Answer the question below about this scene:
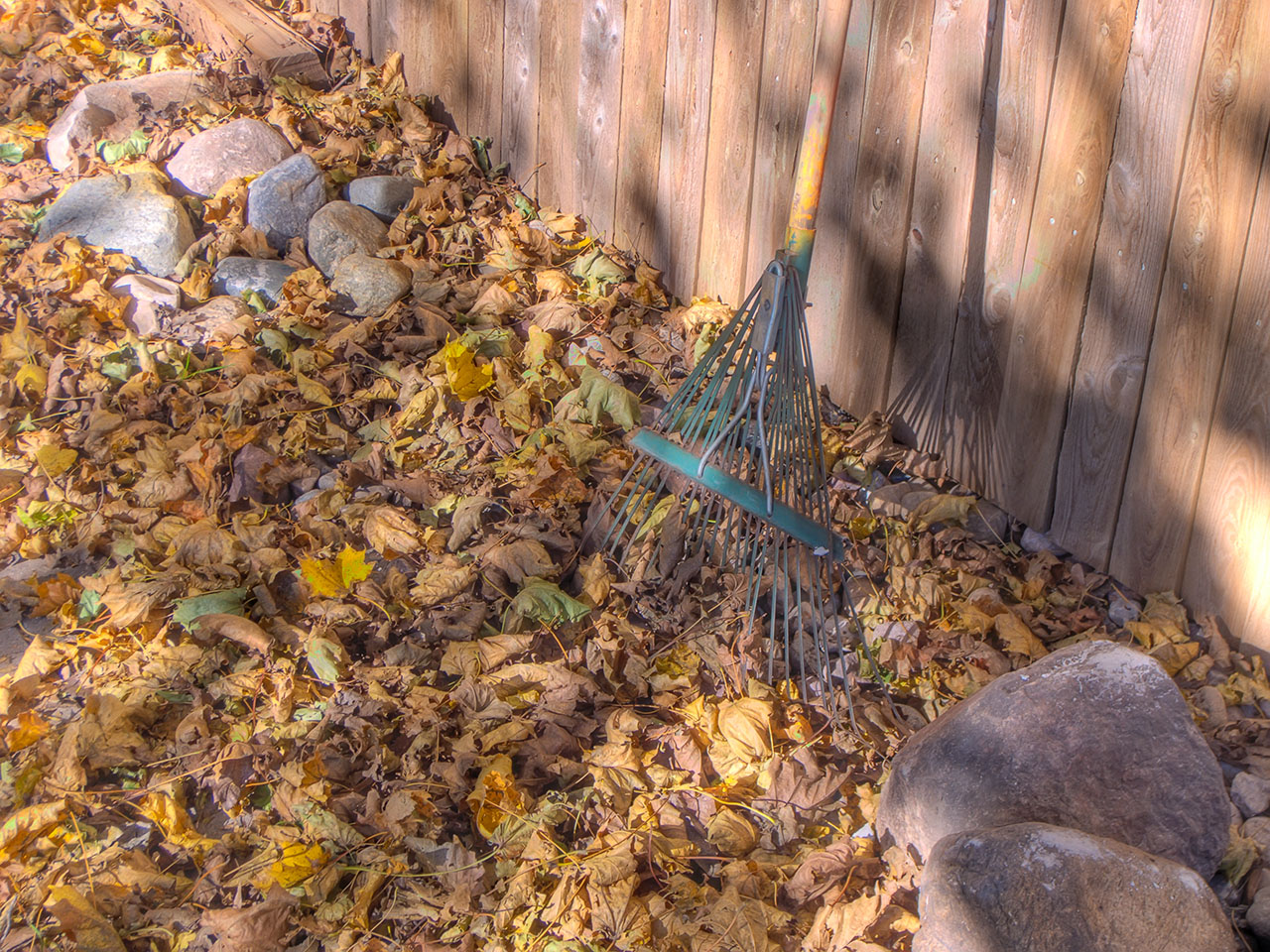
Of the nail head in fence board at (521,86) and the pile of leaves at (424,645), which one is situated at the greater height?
the nail head in fence board at (521,86)

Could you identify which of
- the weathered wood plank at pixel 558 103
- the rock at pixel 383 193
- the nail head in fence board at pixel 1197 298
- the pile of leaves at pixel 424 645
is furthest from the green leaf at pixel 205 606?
the nail head in fence board at pixel 1197 298

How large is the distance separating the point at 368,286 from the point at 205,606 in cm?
135

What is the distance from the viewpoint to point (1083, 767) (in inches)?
74.5

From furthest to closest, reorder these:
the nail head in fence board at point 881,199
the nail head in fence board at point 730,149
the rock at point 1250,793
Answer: the nail head in fence board at point 730,149
the nail head in fence board at point 881,199
the rock at point 1250,793

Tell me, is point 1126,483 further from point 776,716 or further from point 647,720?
point 647,720

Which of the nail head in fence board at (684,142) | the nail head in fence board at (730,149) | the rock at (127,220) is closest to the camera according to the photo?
the nail head in fence board at (730,149)

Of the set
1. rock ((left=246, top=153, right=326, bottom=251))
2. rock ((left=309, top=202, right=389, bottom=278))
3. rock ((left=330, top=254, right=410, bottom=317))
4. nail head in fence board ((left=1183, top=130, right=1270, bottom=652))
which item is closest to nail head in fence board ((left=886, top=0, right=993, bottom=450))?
nail head in fence board ((left=1183, top=130, right=1270, bottom=652))

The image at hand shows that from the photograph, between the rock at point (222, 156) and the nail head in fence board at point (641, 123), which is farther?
the rock at point (222, 156)

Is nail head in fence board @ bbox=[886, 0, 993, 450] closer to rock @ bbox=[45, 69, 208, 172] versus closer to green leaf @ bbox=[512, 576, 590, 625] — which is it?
green leaf @ bbox=[512, 576, 590, 625]

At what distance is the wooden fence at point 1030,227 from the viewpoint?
215 centimetres

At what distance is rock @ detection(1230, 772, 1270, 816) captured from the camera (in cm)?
205

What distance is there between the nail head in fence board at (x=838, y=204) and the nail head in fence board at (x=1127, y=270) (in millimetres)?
713

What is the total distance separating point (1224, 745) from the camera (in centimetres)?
219

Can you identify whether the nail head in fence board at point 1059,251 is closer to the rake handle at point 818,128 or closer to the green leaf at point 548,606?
the rake handle at point 818,128
